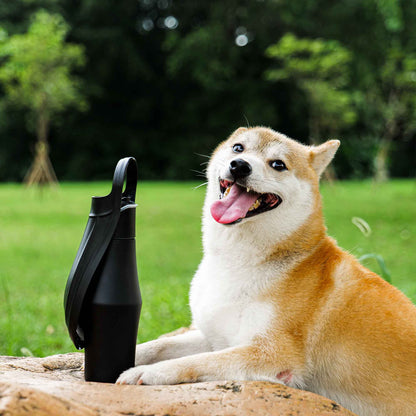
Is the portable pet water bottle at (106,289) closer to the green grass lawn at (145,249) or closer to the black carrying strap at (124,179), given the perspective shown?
the black carrying strap at (124,179)

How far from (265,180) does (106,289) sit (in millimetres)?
866

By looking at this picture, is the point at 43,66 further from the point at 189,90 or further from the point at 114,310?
the point at 114,310

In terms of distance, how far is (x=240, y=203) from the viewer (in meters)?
2.40

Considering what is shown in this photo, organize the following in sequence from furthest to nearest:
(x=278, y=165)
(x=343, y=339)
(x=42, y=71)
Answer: (x=42, y=71) < (x=278, y=165) < (x=343, y=339)

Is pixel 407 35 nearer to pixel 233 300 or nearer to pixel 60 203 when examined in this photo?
pixel 60 203

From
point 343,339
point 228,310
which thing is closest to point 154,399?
point 228,310

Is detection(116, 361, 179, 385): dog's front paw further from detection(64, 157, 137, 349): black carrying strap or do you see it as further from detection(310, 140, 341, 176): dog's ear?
detection(310, 140, 341, 176): dog's ear

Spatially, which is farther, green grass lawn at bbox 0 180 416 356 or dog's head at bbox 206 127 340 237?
green grass lawn at bbox 0 180 416 356

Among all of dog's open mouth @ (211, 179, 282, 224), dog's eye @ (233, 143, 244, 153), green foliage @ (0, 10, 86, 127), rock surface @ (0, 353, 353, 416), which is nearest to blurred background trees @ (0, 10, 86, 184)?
green foliage @ (0, 10, 86, 127)

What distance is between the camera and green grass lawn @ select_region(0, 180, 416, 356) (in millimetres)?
4742

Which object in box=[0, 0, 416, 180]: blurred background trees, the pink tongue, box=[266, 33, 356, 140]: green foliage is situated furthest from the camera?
box=[0, 0, 416, 180]: blurred background trees

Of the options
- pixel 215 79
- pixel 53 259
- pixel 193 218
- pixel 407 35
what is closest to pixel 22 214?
pixel 193 218

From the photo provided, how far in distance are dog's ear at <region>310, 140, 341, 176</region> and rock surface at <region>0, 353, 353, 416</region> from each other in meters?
1.18

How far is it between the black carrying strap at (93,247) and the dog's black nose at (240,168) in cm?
50
